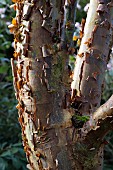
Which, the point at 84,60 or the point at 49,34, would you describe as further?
the point at 84,60

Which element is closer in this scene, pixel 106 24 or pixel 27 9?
pixel 27 9

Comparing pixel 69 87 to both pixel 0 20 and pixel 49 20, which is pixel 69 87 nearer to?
pixel 49 20

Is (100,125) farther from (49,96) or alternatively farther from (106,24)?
(106,24)

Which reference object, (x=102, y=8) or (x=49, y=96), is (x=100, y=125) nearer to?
(x=49, y=96)

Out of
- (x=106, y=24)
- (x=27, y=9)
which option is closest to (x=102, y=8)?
(x=106, y=24)

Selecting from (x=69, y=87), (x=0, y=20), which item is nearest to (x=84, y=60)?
(x=69, y=87)

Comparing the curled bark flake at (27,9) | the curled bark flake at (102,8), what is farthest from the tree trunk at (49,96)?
the curled bark flake at (102,8)

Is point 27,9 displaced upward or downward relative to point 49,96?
upward

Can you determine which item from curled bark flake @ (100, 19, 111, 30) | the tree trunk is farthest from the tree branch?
curled bark flake @ (100, 19, 111, 30)

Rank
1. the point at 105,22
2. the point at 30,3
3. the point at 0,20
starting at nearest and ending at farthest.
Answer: the point at 30,3 → the point at 105,22 → the point at 0,20
